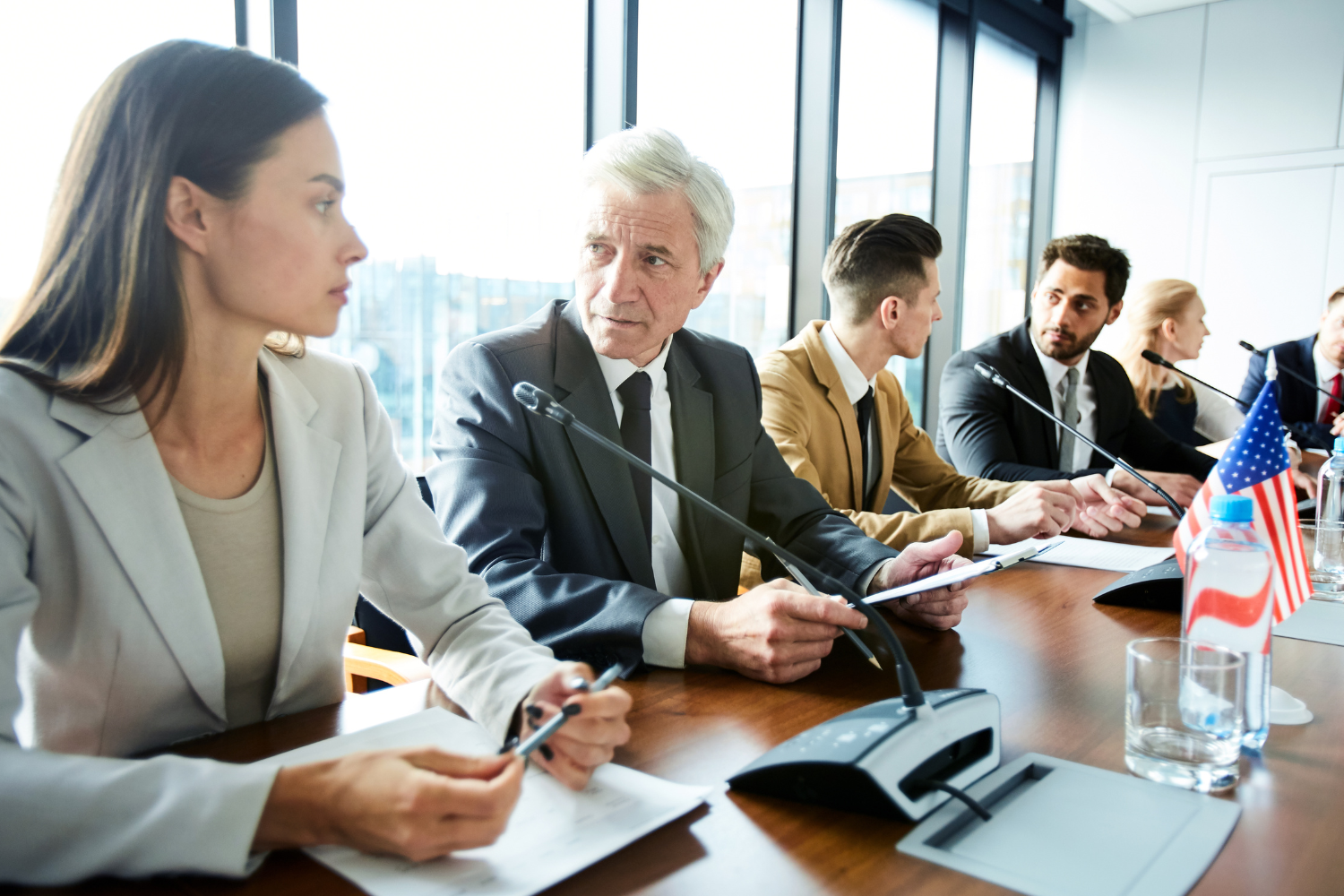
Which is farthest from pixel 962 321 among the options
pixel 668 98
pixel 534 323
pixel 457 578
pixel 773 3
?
pixel 457 578

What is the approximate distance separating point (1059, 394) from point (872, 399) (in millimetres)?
1153

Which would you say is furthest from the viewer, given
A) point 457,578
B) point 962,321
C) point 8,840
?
point 962,321

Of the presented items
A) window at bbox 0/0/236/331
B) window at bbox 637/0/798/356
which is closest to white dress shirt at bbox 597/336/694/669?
window at bbox 0/0/236/331

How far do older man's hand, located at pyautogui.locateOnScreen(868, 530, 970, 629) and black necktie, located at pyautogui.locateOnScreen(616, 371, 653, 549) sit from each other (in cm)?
43

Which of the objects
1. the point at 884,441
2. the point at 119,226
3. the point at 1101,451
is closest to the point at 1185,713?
the point at 1101,451

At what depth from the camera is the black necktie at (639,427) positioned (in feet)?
5.62

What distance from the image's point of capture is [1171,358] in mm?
4465

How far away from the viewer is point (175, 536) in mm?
1041

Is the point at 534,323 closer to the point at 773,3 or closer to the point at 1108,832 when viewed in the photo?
the point at 1108,832

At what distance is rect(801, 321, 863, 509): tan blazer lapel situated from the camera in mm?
2553

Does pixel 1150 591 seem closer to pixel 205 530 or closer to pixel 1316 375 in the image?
pixel 205 530

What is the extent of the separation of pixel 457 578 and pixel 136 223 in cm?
57

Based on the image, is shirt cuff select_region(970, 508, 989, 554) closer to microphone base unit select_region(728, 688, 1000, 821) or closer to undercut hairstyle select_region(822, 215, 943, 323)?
undercut hairstyle select_region(822, 215, 943, 323)

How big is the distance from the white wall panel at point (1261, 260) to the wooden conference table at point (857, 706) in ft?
16.4
